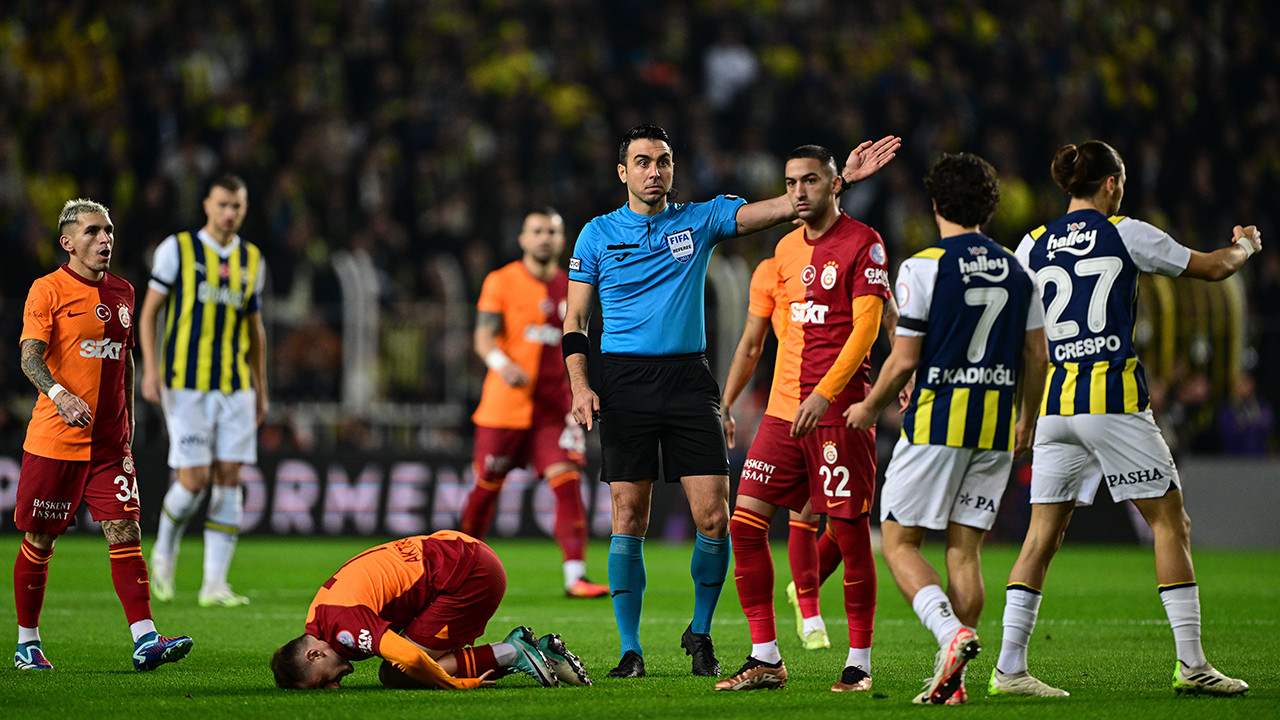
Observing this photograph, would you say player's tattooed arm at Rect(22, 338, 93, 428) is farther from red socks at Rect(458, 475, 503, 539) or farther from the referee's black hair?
red socks at Rect(458, 475, 503, 539)

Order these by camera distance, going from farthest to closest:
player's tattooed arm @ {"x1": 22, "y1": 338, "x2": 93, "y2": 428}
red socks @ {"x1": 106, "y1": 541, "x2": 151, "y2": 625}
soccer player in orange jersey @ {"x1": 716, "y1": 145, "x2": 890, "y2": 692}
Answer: red socks @ {"x1": 106, "y1": 541, "x2": 151, "y2": 625}
player's tattooed arm @ {"x1": 22, "y1": 338, "x2": 93, "y2": 428}
soccer player in orange jersey @ {"x1": 716, "y1": 145, "x2": 890, "y2": 692}

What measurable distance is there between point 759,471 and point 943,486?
3.20 ft

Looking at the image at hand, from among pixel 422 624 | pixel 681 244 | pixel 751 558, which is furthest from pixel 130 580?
pixel 681 244

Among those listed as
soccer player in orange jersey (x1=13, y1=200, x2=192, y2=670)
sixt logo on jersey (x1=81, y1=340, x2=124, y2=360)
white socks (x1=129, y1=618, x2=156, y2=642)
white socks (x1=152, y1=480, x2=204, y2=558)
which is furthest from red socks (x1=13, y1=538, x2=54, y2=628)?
white socks (x1=152, y1=480, x2=204, y2=558)

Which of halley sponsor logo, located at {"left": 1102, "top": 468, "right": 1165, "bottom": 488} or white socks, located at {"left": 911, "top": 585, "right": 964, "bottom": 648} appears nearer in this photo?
white socks, located at {"left": 911, "top": 585, "right": 964, "bottom": 648}

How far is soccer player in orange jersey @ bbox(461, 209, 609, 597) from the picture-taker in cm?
949

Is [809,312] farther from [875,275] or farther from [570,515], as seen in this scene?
[570,515]

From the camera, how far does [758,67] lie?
64.4 feet

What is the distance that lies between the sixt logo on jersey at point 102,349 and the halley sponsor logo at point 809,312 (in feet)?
9.99

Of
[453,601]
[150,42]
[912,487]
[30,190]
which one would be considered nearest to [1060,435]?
[912,487]

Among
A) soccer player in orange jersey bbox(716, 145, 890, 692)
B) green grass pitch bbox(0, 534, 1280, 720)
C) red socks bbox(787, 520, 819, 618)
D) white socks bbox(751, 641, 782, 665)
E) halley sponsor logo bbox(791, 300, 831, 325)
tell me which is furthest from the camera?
red socks bbox(787, 520, 819, 618)

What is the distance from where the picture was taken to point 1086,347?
214 inches

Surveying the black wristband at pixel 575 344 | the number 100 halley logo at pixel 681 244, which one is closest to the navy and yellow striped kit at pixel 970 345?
the number 100 halley logo at pixel 681 244

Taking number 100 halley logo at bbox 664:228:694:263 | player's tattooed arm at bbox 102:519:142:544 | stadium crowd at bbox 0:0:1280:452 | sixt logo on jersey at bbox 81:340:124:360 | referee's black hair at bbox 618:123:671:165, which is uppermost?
stadium crowd at bbox 0:0:1280:452
